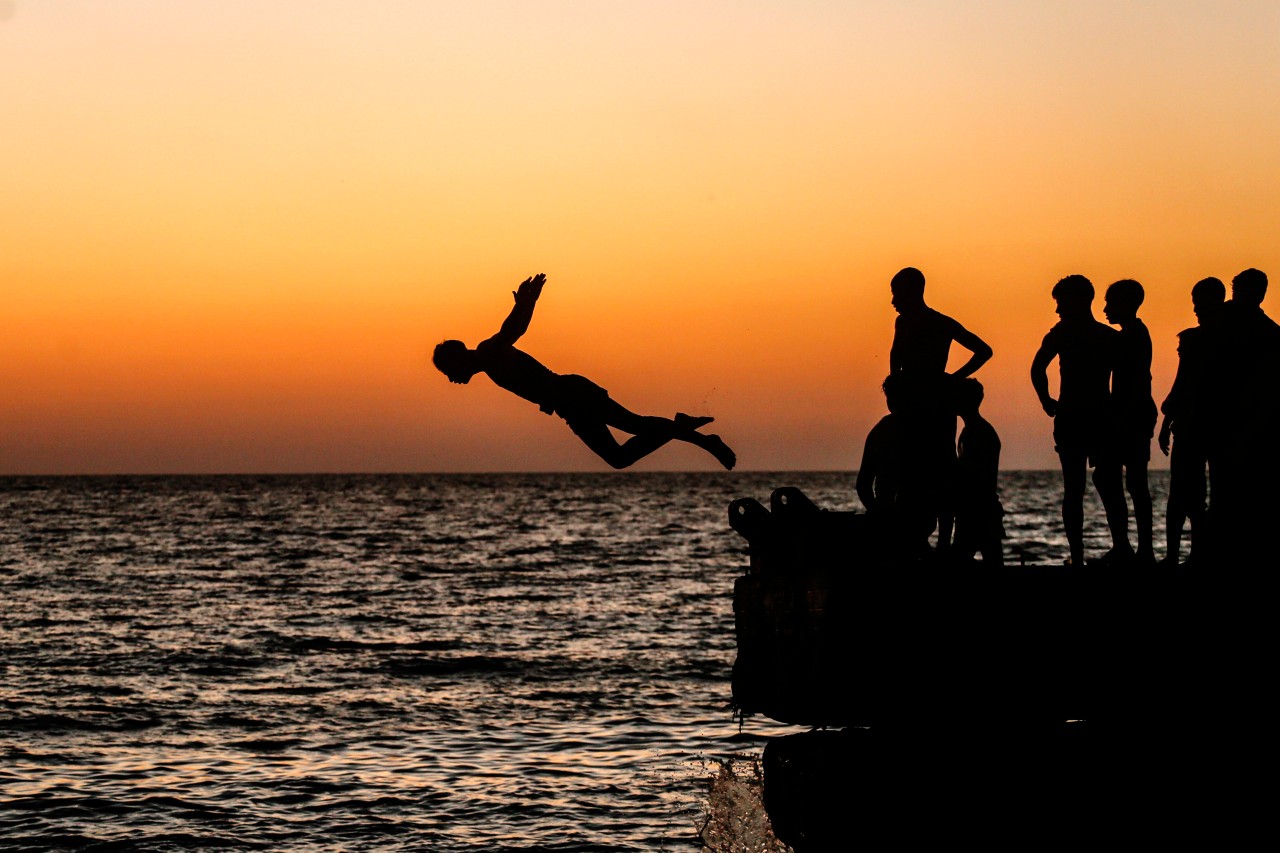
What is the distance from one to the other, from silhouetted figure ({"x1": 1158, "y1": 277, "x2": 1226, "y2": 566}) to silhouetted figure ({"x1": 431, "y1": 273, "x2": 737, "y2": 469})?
294 centimetres

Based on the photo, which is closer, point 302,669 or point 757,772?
point 757,772

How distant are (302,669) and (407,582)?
72.0 ft

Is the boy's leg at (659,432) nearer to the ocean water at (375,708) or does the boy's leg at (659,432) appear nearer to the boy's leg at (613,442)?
the boy's leg at (613,442)

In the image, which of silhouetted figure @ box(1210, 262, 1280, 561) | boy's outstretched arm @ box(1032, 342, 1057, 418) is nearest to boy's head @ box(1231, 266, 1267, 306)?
silhouetted figure @ box(1210, 262, 1280, 561)

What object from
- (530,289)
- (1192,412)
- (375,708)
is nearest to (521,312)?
(530,289)

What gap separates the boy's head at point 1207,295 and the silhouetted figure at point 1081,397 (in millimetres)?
563

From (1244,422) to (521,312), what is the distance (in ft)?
14.7

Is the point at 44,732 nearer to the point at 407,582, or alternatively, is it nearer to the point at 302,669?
the point at 302,669

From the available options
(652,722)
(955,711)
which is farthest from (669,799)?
(955,711)

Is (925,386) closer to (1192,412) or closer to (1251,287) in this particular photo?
(1192,412)

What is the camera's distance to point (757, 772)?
17672 millimetres

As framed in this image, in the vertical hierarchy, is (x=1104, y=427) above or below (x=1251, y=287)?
below

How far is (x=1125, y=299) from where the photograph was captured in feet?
31.4

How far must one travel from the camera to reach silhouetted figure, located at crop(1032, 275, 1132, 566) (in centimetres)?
935
